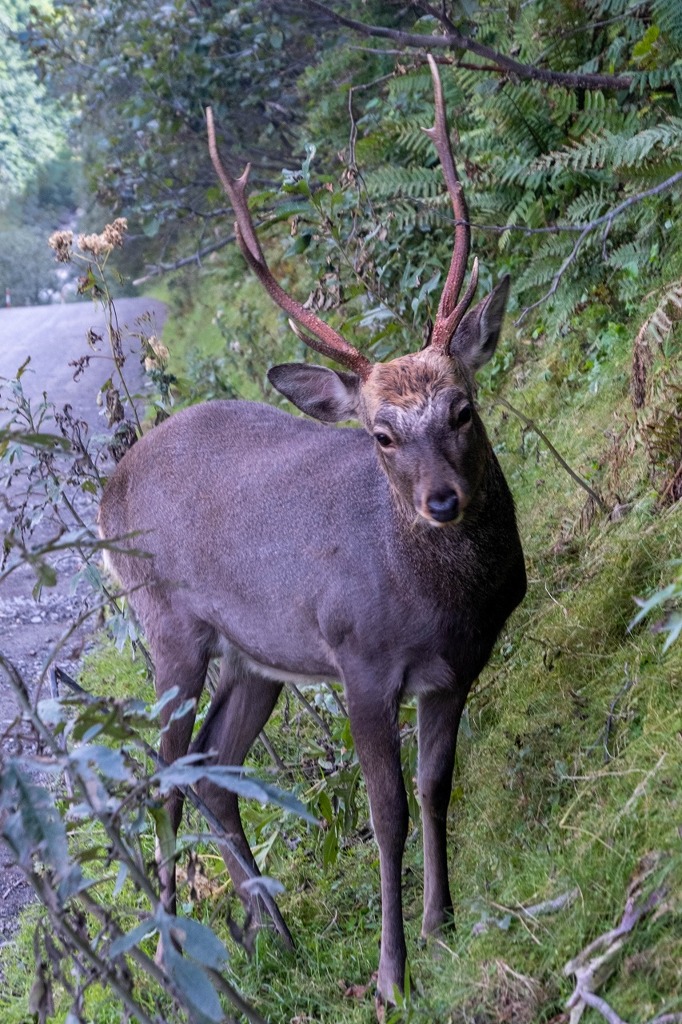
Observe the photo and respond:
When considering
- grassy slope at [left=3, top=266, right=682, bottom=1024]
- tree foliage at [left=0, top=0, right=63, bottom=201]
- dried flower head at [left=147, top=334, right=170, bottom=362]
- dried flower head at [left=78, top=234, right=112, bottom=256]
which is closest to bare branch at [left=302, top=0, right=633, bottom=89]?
dried flower head at [left=78, top=234, right=112, bottom=256]

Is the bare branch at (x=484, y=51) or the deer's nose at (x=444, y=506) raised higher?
the bare branch at (x=484, y=51)

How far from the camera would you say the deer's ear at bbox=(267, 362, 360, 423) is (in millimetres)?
4840

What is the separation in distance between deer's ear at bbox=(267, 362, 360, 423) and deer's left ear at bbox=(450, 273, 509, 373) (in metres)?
0.45

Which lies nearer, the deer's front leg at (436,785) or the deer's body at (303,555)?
the deer's body at (303,555)

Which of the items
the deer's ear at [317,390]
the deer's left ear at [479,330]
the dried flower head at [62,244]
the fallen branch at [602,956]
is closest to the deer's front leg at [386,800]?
the fallen branch at [602,956]

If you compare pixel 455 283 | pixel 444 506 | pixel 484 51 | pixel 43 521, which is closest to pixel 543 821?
pixel 444 506

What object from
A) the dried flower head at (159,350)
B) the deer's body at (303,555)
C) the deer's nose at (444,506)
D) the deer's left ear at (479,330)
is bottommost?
the deer's body at (303,555)

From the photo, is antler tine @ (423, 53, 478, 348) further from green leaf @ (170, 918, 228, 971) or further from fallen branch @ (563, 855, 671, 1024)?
green leaf @ (170, 918, 228, 971)

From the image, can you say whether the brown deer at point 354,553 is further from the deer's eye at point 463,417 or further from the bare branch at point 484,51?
the bare branch at point 484,51

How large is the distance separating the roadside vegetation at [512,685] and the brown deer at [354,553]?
0.35 m

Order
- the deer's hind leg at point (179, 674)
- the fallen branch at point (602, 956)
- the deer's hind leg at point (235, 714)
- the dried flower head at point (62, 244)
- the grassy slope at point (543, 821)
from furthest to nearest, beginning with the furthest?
the dried flower head at point (62, 244) → the deer's hind leg at point (235, 714) → the deer's hind leg at point (179, 674) → the grassy slope at point (543, 821) → the fallen branch at point (602, 956)

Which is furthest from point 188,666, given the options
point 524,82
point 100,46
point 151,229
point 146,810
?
point 100,46

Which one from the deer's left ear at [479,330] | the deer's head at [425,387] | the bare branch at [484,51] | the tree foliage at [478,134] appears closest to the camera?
the deer's head at [425,387]

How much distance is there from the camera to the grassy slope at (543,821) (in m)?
3.73
